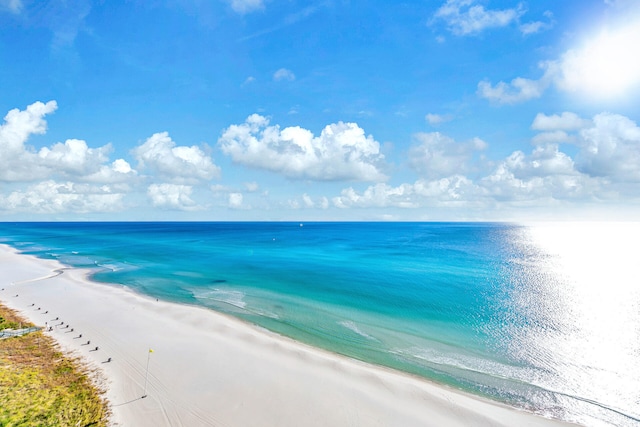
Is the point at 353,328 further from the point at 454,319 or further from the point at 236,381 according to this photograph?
the point at 236,381

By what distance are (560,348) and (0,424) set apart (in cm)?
4506

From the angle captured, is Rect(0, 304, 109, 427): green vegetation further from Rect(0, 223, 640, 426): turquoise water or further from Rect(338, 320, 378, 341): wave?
Rect(338, 320, 378, 341): wave

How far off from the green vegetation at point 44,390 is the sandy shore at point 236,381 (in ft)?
4.27

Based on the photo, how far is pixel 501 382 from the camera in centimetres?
2495

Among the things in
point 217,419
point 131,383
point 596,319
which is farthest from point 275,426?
point 596,319

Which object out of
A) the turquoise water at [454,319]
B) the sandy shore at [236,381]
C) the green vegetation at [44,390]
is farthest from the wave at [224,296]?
the green vegetation at [44,390]

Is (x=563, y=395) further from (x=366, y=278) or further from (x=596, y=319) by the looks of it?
(x=366, y=278)

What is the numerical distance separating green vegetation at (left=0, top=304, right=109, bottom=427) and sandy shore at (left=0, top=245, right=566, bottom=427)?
1303 mm

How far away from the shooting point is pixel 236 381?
23969 millimetres

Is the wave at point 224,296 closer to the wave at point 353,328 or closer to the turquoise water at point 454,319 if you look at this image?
the turquoise water at point 454,319

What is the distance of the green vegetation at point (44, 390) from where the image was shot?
18.2m

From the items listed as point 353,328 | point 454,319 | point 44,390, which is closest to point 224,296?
point 353,328

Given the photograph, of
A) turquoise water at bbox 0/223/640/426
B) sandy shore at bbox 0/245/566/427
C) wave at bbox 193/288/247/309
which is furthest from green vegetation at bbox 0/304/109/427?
wave at bbox 193/288/247/309

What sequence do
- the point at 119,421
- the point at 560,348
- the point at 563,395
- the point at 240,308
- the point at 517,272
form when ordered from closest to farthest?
the point at 119,421
the point at 563,395
the point at 560,348
the point at 240,308
the point at 517,272
